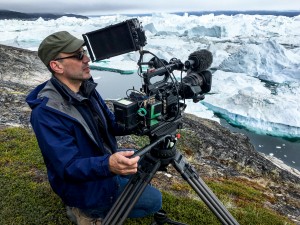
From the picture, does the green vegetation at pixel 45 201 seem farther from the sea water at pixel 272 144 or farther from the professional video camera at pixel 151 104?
the sea water at pixel 272 144

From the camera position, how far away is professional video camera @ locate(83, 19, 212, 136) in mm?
2256

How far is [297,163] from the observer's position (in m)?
15.8

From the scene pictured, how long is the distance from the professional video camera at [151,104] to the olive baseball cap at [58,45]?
0.84 feet

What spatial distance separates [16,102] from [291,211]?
344 inches

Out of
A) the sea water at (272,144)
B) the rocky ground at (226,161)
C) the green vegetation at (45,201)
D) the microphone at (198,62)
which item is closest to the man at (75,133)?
the microphone at (198,62)

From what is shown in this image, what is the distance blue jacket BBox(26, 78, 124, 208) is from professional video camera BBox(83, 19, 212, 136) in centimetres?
37

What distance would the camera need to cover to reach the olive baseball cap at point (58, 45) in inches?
100.0

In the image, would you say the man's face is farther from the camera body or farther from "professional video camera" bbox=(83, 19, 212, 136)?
the camera body

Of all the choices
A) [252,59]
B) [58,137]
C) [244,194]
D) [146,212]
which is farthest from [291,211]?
[252,59]

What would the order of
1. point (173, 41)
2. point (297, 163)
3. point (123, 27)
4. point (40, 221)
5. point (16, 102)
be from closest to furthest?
point (123, 27) < point (40, 221) < point (16, 102) < point (297, 163) < point (173, 41)

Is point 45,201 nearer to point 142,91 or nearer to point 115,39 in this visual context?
point 142,91

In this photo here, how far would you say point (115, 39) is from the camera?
7.68 feet

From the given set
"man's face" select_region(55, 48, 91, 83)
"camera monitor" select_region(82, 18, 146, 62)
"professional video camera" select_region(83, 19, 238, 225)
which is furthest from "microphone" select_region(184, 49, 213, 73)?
"man's face" select_region(55, 48, 91, 83)

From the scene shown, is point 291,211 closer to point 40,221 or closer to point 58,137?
point 40,221
